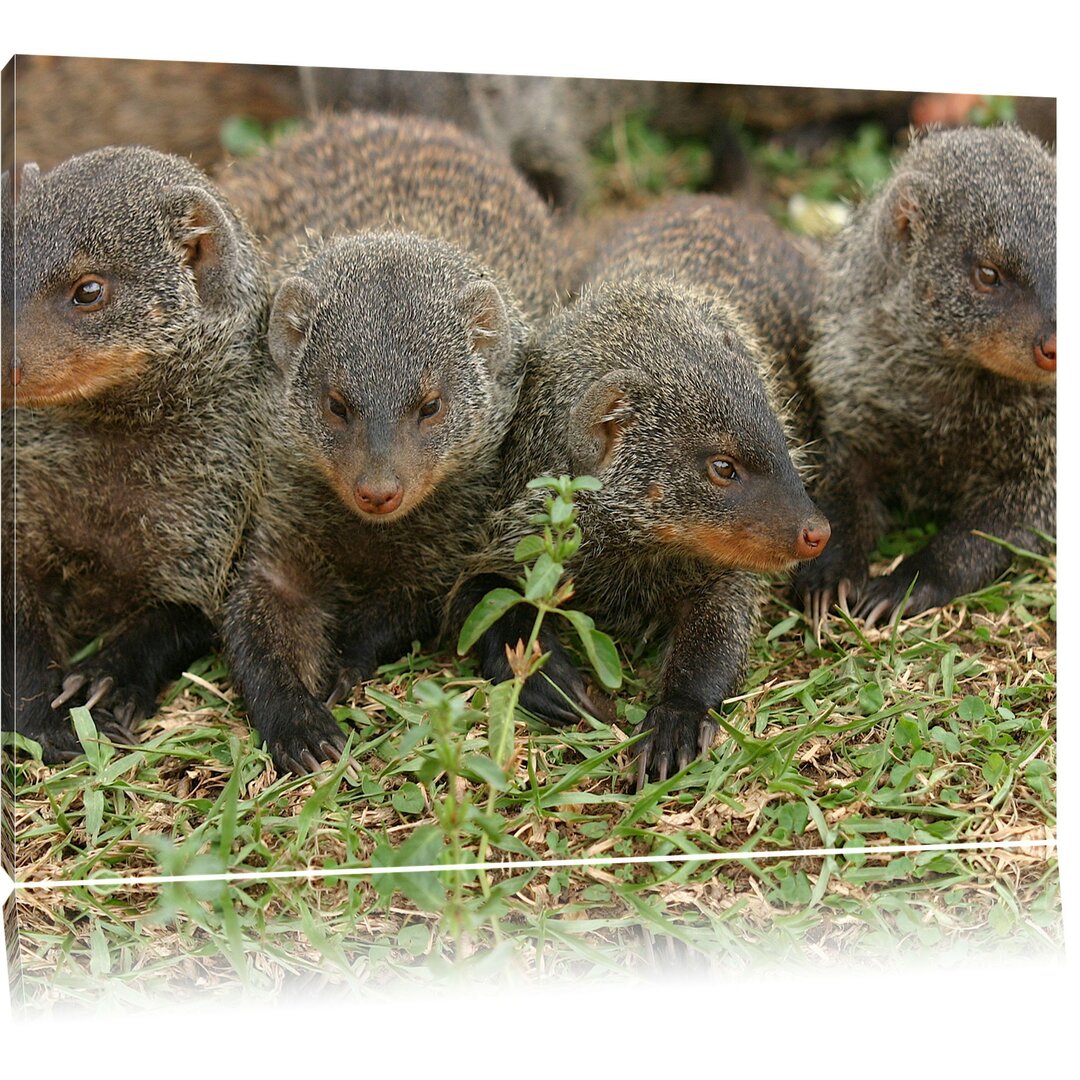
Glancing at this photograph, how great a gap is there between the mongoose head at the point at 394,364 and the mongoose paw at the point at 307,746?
Result: 48 centimetres

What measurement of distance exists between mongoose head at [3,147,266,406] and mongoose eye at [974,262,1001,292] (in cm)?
173

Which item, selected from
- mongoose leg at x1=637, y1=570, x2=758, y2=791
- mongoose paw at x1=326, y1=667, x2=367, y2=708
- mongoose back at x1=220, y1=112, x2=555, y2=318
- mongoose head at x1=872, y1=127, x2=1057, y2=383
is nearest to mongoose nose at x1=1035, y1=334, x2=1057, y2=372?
mongoose head at x1=872, y1=127, x2=1057, y2=383

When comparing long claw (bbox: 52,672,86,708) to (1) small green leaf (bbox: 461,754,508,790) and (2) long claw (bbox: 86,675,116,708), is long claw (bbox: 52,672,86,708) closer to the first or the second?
(2) long claw (bbox: 86,675,116,708)

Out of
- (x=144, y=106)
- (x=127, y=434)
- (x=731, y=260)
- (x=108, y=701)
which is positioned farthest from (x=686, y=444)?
(x=144, y=106)

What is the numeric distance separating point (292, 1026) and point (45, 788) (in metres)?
0.75

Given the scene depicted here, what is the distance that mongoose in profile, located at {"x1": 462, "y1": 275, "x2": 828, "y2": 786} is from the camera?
3.17 m

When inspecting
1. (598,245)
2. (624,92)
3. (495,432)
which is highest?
(624,92)

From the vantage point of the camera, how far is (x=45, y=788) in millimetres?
3055

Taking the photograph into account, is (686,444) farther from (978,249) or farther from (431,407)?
(978,249)

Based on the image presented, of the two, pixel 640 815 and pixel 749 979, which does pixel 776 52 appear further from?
pixel 749 979

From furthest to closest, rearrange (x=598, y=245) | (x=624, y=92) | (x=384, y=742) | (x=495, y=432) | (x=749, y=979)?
(x=598, y=245), (x=624, y=92), (x=495, y=432), (x=384, y=742), (x=749, y=979)

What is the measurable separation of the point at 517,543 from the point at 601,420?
1.13 ft

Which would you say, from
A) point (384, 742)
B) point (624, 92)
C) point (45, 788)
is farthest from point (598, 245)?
point (45, 788)

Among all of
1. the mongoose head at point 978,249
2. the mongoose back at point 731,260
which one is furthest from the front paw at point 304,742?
the mongoose head at point 978,249
